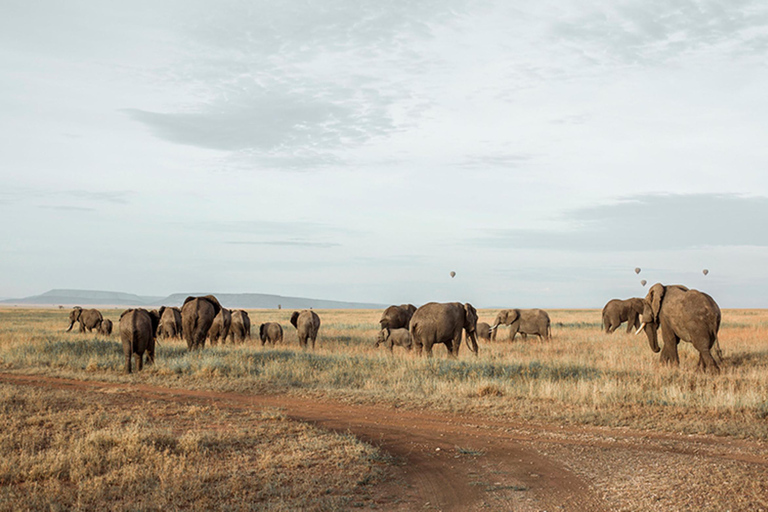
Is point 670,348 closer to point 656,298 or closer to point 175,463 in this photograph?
point 656,298

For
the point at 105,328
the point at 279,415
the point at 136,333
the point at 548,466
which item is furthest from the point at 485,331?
the point at 548,466

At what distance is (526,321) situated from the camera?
3130 cm

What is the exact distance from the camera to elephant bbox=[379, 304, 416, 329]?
28.3 meters

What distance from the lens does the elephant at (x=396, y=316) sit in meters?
28.3

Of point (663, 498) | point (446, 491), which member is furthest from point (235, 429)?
point (663, 498)

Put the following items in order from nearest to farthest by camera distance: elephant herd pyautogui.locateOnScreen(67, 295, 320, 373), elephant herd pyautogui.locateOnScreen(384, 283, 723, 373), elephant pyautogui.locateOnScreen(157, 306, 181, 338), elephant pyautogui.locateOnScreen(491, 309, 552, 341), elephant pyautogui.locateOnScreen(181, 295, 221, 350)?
elephant herd pyautogui.locateOnScreen(384, 283, 723, 373) → elephant herd pyautogui.locateOnScreen(67, 295, 320, 373) → elephant pyautogui.locateOnScreen(181, 295, 221, 350) → elephant pyautogui.locateOnScreen(157, 306, 181, 338) → elephant pyautogui.locateOnScreen(491, 309, 552, 341)

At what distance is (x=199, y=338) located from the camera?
24.4 metres

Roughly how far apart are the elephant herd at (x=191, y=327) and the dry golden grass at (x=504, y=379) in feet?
2.77

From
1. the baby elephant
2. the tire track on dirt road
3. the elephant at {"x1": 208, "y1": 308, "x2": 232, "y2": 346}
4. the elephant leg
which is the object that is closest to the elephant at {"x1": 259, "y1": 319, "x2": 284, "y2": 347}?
the elephant at {"x1": 208, "y1": 308, "x2": 232, "y2": 346}

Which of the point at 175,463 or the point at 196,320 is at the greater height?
the point at 196,320

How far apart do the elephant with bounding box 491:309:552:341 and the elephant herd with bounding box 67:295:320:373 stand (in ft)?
33.7

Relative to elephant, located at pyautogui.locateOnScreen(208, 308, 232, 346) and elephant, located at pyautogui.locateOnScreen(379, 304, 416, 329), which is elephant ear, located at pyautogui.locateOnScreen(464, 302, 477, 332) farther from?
elephant, located at pyautogui.locateOnScreen(208, 308, 232, 346)

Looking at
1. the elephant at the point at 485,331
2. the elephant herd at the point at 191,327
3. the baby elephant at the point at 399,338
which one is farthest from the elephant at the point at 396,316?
the elephant at the point at 485,331

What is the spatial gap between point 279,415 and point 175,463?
369cm
